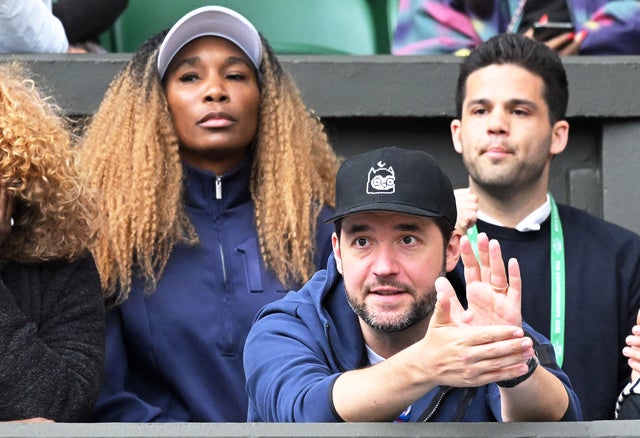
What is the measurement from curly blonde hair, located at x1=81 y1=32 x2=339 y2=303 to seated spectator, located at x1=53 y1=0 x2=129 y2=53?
2.34ft

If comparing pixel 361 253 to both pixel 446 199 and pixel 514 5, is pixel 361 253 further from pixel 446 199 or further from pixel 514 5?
pixel 514 5

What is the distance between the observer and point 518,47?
4312 mm

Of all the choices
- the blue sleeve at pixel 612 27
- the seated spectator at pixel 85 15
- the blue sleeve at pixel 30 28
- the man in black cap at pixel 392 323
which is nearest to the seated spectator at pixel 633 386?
the man in black cap at pixel 392 323

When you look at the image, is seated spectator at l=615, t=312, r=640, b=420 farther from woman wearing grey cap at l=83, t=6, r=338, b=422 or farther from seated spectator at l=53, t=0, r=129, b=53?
seated spectator at l=53, t=0, r=129, b=53

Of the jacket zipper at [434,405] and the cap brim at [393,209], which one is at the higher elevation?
the cap brim at [393,209]

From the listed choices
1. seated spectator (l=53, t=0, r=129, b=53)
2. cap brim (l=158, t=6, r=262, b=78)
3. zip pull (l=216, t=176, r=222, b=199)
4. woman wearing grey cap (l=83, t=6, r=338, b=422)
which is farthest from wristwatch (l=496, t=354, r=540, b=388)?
seated spectator (l=53, t=0, r=129, b=53)

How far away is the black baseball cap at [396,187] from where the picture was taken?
315 cm

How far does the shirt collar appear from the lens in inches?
163

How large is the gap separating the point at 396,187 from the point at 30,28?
2.04 m

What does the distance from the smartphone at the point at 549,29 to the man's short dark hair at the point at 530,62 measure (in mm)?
646

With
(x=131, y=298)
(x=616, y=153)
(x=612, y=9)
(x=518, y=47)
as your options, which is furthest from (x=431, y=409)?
(x=612, y=9)

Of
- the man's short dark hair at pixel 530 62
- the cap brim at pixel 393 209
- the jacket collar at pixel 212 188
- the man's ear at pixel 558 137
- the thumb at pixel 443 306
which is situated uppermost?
the man's short dark hair at pixel 530 62

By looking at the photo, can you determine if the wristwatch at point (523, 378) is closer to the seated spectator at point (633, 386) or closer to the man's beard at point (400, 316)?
the man's beard at point (400, 316)

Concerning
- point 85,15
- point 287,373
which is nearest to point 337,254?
point 287,373
